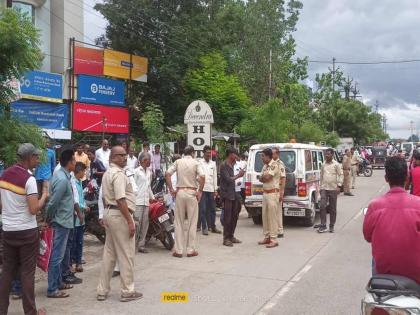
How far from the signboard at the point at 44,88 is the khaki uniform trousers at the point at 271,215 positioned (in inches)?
513

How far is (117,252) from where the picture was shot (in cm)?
613

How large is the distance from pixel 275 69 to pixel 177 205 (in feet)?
83.8

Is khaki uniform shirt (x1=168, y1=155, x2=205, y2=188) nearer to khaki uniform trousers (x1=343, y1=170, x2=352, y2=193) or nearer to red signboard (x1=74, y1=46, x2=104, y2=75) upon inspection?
khaki uniform trousers (x1=343, y1=170, x2=352, y2=193)

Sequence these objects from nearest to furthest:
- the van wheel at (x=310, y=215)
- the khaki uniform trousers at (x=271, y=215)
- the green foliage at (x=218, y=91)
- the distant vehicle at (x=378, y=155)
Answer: the khaki uniform trousers at (x=271, y=215)
the van wheel at (x=310, y=215)
the green foliage at (x=218, y=91)
the distant vehicle at (x=378, y=155)

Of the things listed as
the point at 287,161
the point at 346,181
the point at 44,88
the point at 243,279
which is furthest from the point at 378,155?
the point at 243,279

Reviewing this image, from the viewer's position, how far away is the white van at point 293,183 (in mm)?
11875

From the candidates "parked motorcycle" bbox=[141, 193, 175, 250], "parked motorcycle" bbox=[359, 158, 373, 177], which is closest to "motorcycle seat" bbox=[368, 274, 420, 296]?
"parked motorcycle" bbox=[141, 193, 175, 250]

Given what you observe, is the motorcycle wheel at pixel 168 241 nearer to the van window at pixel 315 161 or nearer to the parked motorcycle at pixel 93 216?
the parked motorcycle at pixel 93 216

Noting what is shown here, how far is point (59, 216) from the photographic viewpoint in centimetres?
628

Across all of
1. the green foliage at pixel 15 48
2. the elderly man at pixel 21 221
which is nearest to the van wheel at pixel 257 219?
the green foliage at pixel 15 48

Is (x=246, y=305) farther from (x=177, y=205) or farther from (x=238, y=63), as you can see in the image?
(x=238, y=63)

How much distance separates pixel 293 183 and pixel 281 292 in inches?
223

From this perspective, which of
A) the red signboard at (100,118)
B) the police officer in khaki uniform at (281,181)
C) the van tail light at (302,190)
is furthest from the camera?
the red signboard at (100,118)

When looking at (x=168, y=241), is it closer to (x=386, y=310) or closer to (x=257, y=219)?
(x=257, y=219)
